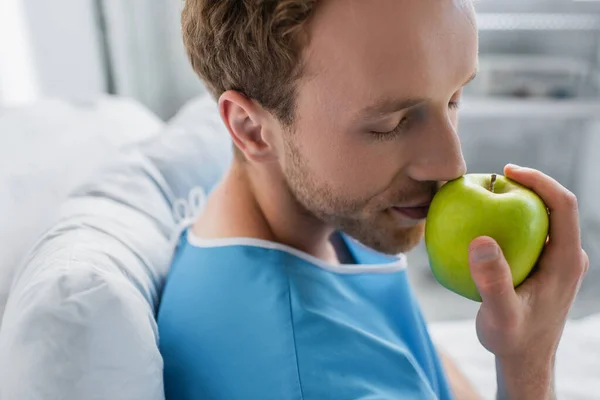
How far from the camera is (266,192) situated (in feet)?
2.77

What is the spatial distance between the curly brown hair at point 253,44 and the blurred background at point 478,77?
64 centimetres

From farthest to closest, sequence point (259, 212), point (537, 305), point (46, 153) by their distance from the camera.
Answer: point (46, 153) < point (259, 212) < point (537, 305)

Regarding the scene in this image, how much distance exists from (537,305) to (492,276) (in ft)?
0.42

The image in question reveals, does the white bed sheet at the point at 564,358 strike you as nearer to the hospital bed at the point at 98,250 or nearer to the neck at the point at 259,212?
the hospital bed at the point at 98,250

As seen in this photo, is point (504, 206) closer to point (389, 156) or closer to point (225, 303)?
point (389, 156)

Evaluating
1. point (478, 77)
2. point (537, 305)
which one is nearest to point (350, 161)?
point (537, 305)

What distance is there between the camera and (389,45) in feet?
2.18

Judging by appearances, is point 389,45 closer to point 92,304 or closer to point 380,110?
point 380,110

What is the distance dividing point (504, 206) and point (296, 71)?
0.91 feet

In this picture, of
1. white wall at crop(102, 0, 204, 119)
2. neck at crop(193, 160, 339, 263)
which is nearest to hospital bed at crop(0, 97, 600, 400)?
neck at crop(193, 160, 339, 263)

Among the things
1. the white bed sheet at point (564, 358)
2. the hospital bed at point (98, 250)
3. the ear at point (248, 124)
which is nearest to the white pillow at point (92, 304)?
the hospital bed at point (98, 250)

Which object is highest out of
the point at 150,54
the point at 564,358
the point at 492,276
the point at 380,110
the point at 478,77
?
the point at 380,110

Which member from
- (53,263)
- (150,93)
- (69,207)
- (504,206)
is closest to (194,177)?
(69,207)

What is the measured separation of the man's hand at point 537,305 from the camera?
2.30 feet
